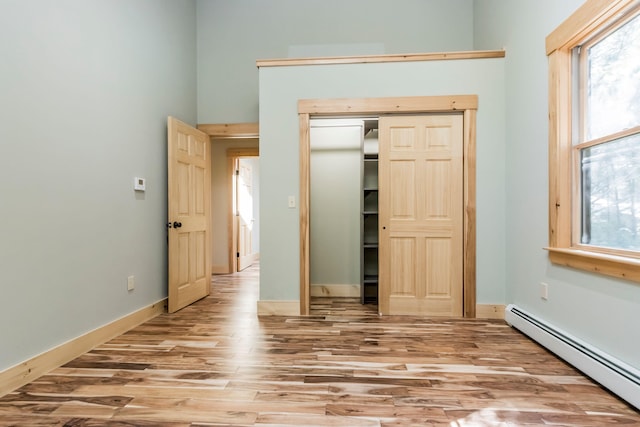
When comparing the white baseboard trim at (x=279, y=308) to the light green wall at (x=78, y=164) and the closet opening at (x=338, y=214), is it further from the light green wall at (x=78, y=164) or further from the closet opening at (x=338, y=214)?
the light green wall at (x=78, y=164)

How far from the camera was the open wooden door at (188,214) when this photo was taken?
10.8 feet

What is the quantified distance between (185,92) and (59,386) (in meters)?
3.07

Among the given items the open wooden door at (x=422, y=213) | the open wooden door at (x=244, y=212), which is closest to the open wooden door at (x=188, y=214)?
the open wooden door at (x=244, y=212)

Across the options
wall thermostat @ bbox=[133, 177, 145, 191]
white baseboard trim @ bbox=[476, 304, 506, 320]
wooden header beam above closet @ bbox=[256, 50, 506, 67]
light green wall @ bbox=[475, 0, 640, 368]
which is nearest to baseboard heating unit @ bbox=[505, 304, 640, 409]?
light green wall @ bbox=[475, 0, 640, 368]

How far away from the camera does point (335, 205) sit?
4129 mm

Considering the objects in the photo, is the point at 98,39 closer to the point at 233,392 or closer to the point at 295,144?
the point at 295,144

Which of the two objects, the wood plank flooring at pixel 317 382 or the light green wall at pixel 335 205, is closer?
the wood plank flooring at pixel 317 382

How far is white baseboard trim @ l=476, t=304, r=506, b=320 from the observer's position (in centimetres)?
302

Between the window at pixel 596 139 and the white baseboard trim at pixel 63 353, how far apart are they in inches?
133

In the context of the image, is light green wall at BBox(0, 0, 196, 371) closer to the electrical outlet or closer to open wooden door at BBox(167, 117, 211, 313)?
open wooden door at BBox(167, 117, 211, 313)

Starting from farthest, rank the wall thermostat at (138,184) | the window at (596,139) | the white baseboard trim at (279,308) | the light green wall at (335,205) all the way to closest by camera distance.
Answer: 1. the light green wall at (335,205)
2. the white baseboard trim at (279,308)
3. the wall thermostat at (138,184)
4. the window at (596,139)

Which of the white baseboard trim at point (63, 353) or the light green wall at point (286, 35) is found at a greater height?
the light green wall at point (286, 35)

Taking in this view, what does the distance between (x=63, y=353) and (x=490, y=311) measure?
3.43m

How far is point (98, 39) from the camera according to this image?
2480 millimetres
